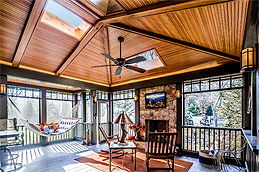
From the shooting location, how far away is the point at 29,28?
11.4 ft

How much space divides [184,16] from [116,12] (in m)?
1.44

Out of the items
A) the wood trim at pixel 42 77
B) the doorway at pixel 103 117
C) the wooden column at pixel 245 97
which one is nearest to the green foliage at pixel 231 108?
the wooden column at pixel 245 97

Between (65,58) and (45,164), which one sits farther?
(65,58)

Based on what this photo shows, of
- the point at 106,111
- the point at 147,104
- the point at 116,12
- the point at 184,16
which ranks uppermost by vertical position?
the point at 116,12

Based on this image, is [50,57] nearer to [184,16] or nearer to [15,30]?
[15,30]

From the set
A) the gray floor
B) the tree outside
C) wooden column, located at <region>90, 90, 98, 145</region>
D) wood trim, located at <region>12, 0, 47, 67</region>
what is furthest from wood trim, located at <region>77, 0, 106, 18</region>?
the tree outside

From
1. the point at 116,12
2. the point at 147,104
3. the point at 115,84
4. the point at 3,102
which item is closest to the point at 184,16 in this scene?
the point at 116,12

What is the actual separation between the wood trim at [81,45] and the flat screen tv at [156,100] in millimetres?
3286

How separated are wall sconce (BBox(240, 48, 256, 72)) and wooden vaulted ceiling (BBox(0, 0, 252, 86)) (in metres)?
0.70

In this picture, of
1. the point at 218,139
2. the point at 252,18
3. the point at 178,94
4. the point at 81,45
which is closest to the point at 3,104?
the point at 81,45

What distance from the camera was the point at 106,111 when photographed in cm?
755

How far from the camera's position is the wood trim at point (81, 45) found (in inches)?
150

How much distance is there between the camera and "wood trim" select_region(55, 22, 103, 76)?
12.5ft

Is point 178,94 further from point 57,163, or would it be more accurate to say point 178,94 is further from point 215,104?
point 57,163
